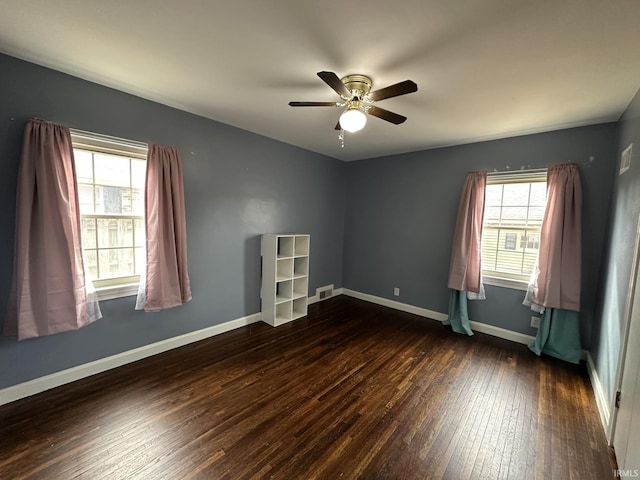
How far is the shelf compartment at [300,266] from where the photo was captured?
3.91 metres

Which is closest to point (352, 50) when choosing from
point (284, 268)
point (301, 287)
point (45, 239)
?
point (45, 239)

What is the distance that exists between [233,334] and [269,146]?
251 centimetres

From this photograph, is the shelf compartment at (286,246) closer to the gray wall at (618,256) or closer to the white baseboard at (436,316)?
the white baseboard at (436,316)

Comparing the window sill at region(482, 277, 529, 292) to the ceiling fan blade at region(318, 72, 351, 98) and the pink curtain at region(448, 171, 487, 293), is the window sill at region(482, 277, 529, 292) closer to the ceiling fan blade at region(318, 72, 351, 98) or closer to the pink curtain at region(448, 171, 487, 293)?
the pink curtain at region(448, 171, 487, 293)

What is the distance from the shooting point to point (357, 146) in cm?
383

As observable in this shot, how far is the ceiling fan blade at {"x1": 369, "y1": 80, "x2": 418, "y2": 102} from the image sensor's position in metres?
1.64

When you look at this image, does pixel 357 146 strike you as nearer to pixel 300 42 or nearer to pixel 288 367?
pixel 300 42

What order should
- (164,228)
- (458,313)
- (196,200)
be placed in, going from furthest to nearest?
1. (458,313)
2. (196,200)
3. (164,228)

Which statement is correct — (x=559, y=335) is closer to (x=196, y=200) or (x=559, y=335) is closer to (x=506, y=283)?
(x=506, y=283)

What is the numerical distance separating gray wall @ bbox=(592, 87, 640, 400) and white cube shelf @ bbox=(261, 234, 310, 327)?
3.10m

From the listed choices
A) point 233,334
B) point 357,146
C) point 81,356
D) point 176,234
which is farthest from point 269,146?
point 81,356

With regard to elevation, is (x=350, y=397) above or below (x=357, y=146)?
below

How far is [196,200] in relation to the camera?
289 centimetres

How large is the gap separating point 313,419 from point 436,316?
2632 millimetres
